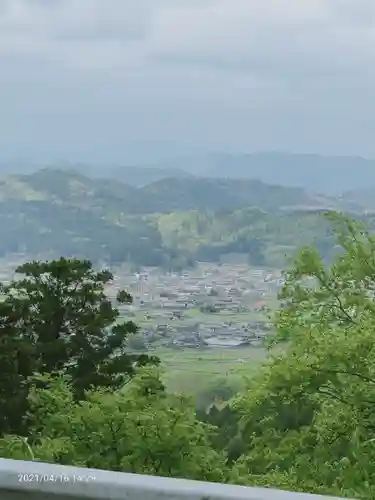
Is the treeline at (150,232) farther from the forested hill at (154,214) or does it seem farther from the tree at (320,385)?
the tree at (320,385)

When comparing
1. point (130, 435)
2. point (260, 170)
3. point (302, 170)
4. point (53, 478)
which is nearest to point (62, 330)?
→ point (130, 435)

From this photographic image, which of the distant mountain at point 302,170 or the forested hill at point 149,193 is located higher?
the distant mountain at point 302,170

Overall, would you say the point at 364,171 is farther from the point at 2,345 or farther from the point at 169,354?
the point at 2,345

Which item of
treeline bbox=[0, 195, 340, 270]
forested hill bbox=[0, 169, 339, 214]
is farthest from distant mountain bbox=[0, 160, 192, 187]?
treeline bbox=[0, 195, 340, 270]

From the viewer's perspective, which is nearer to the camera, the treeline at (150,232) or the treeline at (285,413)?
the treeline at (285,413)

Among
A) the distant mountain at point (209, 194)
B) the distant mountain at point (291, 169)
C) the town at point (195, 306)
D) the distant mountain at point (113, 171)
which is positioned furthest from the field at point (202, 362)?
the distant mountain at point (291, 169)

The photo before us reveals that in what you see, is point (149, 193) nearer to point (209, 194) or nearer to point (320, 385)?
point (209, 194)

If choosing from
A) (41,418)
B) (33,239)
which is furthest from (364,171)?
(41,418)
